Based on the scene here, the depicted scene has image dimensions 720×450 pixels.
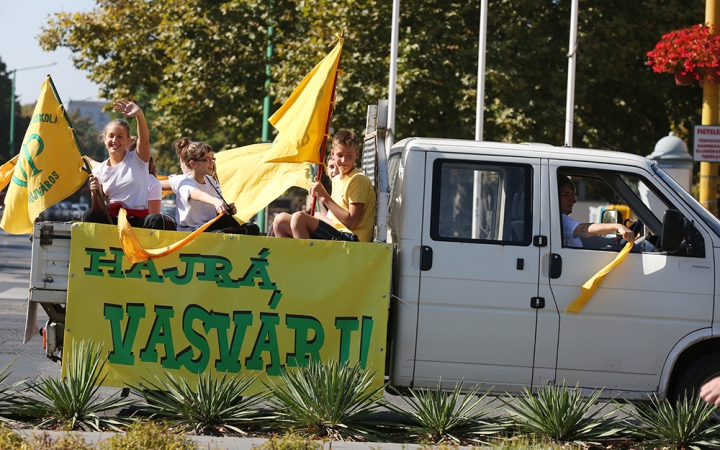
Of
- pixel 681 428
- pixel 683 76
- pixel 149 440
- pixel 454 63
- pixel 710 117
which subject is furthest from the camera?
pixel 454 63

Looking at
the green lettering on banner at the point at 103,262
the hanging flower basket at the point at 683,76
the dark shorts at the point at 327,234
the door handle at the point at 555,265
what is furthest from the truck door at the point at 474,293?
the hanging flower basket at the point at 683,76

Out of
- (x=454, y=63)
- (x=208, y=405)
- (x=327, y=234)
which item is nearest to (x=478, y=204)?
(x=327, y=234)

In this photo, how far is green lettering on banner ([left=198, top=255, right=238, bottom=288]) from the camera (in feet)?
20.0

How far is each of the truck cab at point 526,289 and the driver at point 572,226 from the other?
67 mm

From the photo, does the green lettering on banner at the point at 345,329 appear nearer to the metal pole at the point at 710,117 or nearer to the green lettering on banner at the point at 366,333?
the green lettering on banner at the point at 366,333

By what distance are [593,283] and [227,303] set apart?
97.1 inches

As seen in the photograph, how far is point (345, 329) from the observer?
6.14m

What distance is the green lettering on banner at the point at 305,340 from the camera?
612 cm

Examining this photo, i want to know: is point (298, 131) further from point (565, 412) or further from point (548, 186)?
point (565, 412)

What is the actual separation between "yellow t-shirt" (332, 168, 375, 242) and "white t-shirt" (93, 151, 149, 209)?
1486 millimetres

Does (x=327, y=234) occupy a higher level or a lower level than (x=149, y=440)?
higher

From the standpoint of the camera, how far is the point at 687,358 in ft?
20.9

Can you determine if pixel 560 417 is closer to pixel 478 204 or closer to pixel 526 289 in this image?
pixel 526 289

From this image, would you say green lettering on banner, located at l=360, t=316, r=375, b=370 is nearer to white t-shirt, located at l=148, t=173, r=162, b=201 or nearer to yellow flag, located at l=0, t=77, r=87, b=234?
white t-shirt, located at l=148, t=173, r=162, b=201
